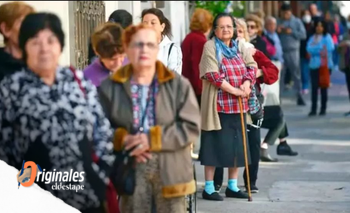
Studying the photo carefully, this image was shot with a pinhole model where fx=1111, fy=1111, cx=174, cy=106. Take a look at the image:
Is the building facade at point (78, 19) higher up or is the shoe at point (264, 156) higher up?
the building facade at point (78, 19)

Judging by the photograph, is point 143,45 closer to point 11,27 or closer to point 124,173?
point 124,173

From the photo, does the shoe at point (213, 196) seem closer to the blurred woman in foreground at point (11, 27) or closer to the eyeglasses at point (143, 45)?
the blurred woman in foreground at point (11, 27)

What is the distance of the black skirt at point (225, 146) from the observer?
1038 centimetres

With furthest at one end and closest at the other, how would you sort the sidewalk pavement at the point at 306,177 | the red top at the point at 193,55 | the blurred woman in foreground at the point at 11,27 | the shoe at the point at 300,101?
1. the shoe at the point at 300,101
2. the red top at the point at 193,55
3. the sidewalk pavement at the point at 306,177
4. the blurred woman in foreground at the point at 11,27

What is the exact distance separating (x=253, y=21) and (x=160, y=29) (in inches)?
204

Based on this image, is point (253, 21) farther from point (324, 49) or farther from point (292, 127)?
point (324, 49)

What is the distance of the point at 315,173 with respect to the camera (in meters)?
12.7

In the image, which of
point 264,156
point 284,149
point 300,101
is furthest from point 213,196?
point 300,101

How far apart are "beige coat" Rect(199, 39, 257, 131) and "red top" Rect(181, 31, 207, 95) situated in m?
3.09

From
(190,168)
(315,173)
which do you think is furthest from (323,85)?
(190,168)

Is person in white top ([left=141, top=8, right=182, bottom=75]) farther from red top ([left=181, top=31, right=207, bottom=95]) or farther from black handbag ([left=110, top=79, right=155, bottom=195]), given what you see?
red top ([left=181, top=31, right=207, bottom=95])

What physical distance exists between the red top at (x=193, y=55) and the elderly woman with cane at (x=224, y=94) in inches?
117

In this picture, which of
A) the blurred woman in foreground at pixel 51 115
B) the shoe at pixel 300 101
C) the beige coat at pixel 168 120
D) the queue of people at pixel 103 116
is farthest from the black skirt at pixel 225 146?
the shoe at pixel 300 101

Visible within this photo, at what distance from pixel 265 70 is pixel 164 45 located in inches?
73.0
